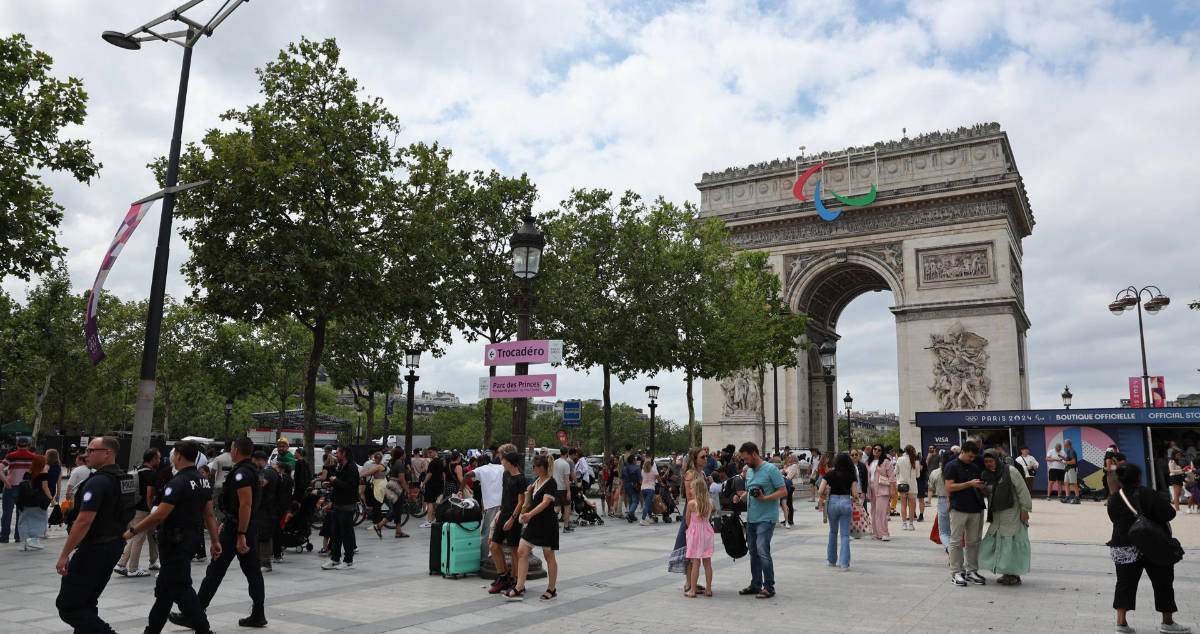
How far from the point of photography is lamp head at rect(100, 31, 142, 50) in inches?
463

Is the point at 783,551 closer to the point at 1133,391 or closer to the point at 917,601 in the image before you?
the point at 917,601

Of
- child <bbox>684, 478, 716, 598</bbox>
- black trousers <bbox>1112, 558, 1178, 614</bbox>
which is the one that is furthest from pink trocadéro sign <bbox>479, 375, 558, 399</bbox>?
black trousers <bbox>1112, 558, 1178, 614</bbox>

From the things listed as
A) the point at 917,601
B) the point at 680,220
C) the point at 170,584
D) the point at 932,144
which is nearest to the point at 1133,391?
the point at 932,144

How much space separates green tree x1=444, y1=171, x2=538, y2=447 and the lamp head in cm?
1602

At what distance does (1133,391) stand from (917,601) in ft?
127

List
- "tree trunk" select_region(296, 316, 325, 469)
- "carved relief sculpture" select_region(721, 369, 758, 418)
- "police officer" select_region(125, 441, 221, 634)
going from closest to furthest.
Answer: "police officer" select_region(125, 441, 221, 634), "tree trunk" select_region(296, 316, 325, 469), "carved relief sculpture" select_region(721, 369, 758, 418)

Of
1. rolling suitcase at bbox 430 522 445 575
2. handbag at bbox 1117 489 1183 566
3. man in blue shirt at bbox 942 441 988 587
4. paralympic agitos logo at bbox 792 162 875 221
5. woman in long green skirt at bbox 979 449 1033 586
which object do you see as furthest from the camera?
paralympic agitos logo at bbox 792 162 875 221

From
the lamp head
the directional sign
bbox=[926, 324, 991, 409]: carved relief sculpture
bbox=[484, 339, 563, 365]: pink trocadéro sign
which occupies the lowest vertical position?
the directional sign

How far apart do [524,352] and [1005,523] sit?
6.64m

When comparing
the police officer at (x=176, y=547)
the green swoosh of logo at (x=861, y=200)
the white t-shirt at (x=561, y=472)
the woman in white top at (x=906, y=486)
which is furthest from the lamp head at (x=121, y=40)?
the green swoosh of logo at (x=861, y=200)

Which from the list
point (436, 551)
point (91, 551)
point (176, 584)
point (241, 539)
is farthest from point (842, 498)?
point (91, 551)

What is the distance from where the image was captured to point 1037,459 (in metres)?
27.1

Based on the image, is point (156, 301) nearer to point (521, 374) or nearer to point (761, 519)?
point (521, 374)

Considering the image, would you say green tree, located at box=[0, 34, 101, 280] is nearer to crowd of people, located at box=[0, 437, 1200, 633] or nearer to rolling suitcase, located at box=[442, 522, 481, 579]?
crowd of people, located at box=[0, 437, 1200, 633]
